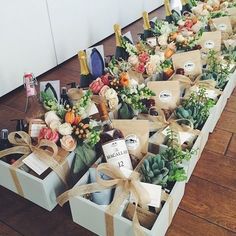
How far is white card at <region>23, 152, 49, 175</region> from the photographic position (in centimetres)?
83

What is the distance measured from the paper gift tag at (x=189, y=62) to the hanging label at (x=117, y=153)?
1.97ft

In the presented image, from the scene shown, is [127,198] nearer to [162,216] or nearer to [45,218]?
[162,216]

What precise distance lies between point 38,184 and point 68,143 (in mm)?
148

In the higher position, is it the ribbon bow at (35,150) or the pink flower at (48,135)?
the pink flower at (48,135)

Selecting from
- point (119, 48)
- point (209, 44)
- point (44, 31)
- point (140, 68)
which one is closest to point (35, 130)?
point (140, 68)

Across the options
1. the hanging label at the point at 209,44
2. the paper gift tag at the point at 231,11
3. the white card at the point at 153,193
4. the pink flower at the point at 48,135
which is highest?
the paper gift tag at the point at 231,11

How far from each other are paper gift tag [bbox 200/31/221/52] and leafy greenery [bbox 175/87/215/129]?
460 mm

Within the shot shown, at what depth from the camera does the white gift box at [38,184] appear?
0.80 m

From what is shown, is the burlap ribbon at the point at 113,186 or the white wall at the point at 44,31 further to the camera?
the white wall at the point at 44,31

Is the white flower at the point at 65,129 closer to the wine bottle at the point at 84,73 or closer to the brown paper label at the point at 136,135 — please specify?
the brown paper label at the point at 136,135

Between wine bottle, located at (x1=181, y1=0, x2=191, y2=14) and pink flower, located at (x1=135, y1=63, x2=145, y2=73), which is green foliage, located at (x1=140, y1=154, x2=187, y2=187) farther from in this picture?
wine bottle, located at (x1=181, y1=0, x2=191, y2=14)

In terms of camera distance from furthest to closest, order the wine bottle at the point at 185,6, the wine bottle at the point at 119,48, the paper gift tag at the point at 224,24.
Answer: the wine bottle at the point at 185,6 < the paper gift tag at the point at 224,24 < the wine bottle at the point at 119,48

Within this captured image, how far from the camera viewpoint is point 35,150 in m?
0.86

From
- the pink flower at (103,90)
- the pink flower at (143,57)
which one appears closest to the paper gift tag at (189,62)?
the pink flower at (143,57)
